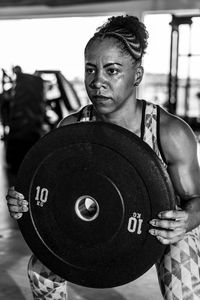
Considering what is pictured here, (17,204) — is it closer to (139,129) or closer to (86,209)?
(86,209)

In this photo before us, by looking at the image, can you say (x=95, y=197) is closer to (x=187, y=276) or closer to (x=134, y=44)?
(x=187, y=276)

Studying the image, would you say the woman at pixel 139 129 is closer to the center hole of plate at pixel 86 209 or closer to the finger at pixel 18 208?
the finger at pixel 18 208

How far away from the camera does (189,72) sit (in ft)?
23.7

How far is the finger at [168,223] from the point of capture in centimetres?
112

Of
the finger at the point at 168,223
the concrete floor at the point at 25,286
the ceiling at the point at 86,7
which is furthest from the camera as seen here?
the ceiling at the point at 86,7

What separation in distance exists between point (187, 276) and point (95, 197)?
337 millimetres

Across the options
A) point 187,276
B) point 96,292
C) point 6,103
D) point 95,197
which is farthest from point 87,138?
point 6,103

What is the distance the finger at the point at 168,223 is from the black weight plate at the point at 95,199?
22 millimetres

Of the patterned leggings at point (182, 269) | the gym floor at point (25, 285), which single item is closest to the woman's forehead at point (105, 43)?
the patterned leggings at point (182, 269)

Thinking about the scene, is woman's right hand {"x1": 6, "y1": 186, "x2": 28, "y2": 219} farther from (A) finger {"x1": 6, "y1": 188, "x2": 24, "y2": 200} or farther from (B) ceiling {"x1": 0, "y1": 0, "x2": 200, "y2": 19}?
(B) ceiling {"x1": 0, "y1": 0, "x2": 200, "y2": 19}

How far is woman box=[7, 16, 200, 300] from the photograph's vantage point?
125 centimetres

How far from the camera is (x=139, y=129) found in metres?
1.37

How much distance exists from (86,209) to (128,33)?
1.77 ft

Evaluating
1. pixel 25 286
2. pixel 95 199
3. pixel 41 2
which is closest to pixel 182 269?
pixel 95 199
